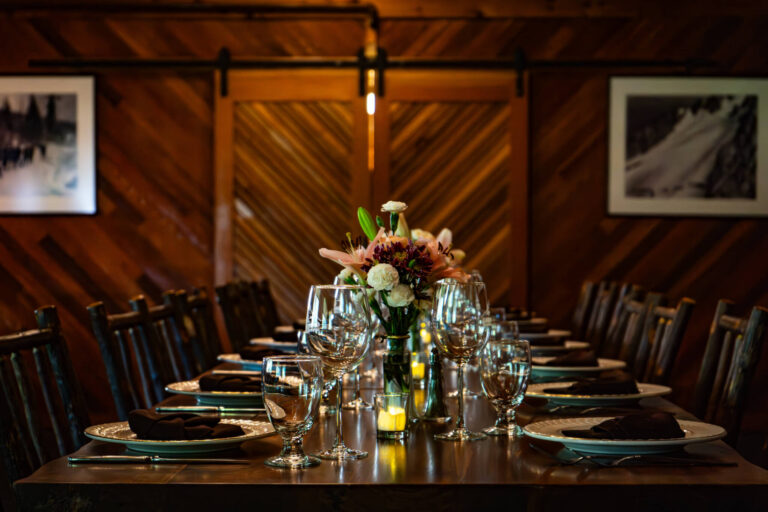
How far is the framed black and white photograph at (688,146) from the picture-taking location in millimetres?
5902

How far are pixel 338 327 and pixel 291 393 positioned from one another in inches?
10.6

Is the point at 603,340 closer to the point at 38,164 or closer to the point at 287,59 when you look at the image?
the point at 287,59

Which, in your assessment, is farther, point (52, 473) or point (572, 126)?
point (572, 126)

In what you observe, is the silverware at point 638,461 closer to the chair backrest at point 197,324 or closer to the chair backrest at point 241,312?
the chair backrest at point 197,324

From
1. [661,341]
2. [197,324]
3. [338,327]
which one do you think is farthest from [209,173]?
[338,327]

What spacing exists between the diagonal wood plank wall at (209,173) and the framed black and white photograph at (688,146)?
9cm

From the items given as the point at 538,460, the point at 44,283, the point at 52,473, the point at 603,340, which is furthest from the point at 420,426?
the point at 44,283

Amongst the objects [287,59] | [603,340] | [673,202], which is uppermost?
[287,59]

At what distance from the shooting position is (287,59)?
5.86m

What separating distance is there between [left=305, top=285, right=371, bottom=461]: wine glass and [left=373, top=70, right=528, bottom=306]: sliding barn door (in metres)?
4.20

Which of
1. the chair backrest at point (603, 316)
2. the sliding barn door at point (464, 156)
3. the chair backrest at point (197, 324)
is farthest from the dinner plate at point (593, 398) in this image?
the sliding barn door at point (464, 156)

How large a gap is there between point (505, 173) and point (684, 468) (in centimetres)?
456

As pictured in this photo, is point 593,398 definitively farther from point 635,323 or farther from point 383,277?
point 635,323
